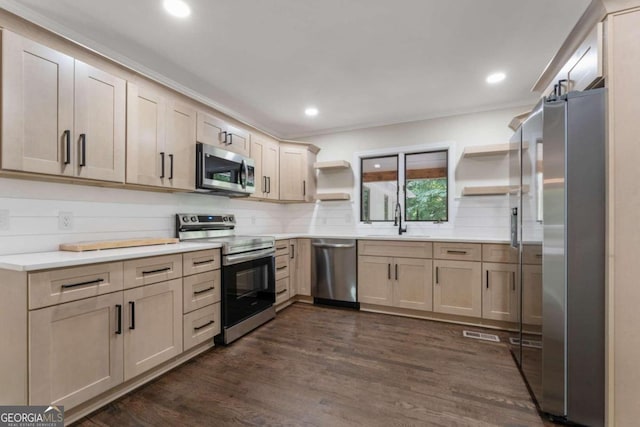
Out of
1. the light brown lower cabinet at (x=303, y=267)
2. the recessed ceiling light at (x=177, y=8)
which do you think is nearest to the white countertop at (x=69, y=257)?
the light brown lower cabinet at (x=303, y=267)

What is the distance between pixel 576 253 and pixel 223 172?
2.95 metres

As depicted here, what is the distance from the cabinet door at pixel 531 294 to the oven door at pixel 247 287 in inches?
→ 93.7

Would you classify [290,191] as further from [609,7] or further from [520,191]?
[609,7]

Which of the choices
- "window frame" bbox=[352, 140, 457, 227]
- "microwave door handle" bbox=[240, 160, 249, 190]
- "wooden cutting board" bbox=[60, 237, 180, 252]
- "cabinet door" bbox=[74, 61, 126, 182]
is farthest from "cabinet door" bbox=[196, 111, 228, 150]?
"window frame" bbox=[352, 140, 457, 227]

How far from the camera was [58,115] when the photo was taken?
177 centimetres

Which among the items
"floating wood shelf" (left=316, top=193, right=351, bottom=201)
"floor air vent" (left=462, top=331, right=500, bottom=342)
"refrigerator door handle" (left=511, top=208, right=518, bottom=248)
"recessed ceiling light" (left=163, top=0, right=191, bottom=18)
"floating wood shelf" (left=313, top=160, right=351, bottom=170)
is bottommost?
"floor air vent" (left=462, top=331, right=500, bottom=342)

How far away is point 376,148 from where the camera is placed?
418 cm

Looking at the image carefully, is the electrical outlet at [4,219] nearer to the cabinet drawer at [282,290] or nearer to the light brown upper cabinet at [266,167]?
the light brown upper cabinet at [266,167]

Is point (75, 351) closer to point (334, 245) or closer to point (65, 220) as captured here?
point (65, 220)

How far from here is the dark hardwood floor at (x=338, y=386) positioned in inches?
64.7

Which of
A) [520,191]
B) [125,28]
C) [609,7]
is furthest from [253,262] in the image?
[609,7]

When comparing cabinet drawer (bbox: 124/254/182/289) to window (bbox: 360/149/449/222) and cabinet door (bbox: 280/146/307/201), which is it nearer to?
cabinet door (bbox: 280/146/307/201)

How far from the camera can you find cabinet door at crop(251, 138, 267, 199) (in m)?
3.62

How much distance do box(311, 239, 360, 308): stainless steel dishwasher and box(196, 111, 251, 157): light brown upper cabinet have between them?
1.56m
